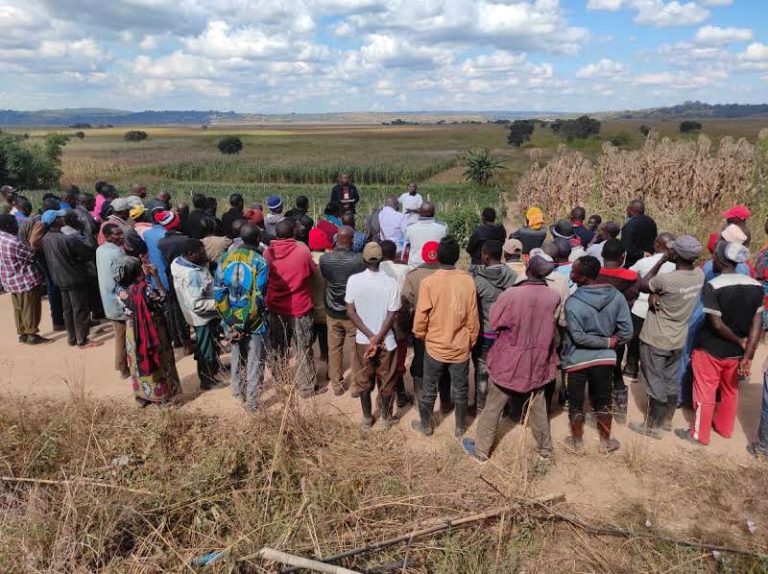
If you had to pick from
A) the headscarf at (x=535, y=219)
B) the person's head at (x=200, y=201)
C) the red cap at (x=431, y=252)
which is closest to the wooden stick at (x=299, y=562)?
the red cap at (x=431, y=252)

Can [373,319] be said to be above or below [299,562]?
above

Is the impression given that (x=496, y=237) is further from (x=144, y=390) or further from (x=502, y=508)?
(x=144, y=390)

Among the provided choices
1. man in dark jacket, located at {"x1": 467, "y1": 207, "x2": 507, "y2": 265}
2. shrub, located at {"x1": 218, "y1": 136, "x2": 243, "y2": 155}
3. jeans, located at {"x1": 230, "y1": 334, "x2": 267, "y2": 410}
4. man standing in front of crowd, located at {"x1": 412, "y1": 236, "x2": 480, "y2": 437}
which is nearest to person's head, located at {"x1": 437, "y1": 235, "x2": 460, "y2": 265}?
man standing in front of crowd, located at {"x1": 412, "y1": 236, "x2": 480, "y2": 437}

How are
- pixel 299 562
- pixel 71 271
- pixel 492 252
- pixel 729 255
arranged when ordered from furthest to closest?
pixel 71 271
pixel 492 252
pixel 729 255
pixel 299 562

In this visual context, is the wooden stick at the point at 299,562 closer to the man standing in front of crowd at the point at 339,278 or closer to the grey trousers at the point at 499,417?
the grey trousers at the point at 499,417

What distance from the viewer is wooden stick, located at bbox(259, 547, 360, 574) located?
311cm

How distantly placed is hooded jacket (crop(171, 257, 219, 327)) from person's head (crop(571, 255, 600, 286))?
357 centimetres

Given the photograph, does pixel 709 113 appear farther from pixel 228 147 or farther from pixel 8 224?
pixel 8 224

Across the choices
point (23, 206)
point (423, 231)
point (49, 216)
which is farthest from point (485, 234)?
point (23, 206)

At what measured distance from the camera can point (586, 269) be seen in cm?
416

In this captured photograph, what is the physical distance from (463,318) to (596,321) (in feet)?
3.56

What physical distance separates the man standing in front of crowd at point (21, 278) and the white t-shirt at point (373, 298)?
5100mm

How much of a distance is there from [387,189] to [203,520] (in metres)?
25.2

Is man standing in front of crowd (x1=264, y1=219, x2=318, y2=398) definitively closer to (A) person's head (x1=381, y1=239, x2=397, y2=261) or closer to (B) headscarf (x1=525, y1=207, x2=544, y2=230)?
(A) person's head (x1=381, y1=239, x2=397, y2=261)
